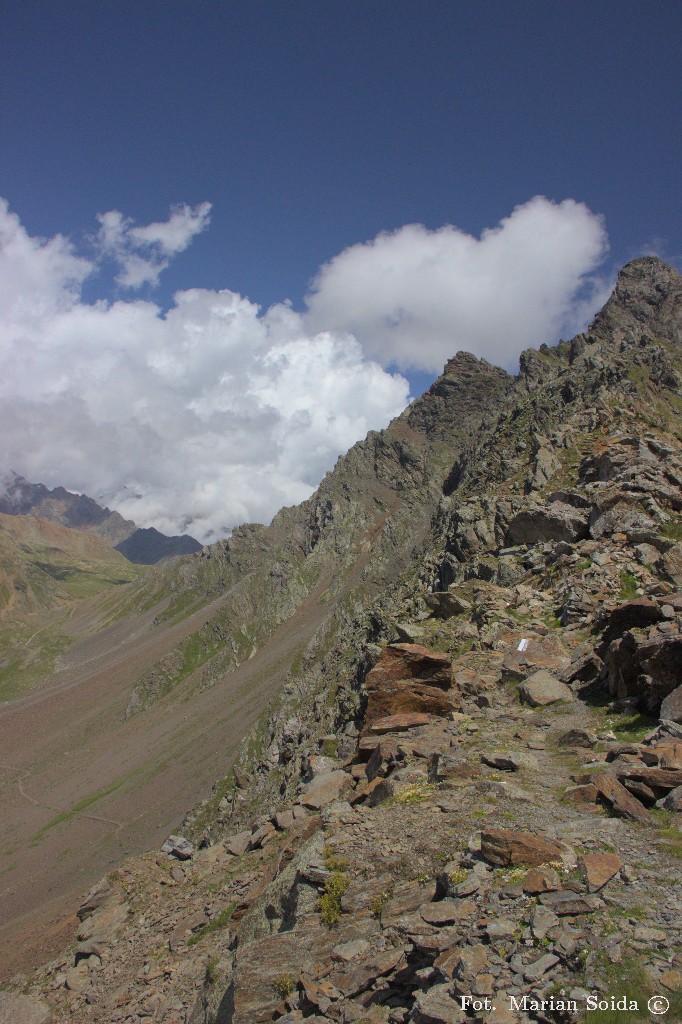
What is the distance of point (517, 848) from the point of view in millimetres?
8773

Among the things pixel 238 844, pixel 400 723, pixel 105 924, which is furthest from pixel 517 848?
pixel 105 924

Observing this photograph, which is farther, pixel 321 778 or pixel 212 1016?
pixel 321 778

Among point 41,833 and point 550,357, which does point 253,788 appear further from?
point 550,357

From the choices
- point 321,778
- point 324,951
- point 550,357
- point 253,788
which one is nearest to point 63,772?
point 253,788

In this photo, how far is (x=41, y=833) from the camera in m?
98.3

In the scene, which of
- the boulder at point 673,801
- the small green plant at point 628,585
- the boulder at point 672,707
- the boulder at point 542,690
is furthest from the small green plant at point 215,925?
the small green plant at point 628,585

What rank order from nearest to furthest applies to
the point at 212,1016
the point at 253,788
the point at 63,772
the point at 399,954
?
the point at 399,954 → the point at 212,1016 → the point at 253,788 → the point at 63,772

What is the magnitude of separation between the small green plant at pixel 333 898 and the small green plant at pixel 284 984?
3.35 ft

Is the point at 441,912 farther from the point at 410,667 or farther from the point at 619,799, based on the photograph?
the point at 410,667

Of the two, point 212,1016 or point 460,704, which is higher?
point 460,704

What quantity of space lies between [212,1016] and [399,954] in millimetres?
6260

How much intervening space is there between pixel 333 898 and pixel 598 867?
16.7ft

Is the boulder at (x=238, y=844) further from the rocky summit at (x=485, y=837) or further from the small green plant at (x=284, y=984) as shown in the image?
the small green plant at (x=284, y=984)

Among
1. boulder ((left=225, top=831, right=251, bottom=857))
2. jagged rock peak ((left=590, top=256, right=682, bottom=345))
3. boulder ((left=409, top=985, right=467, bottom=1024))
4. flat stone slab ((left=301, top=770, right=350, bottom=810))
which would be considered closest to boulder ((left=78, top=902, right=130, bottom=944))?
boulder ((left=225, top=831, right=251, bottom=857))
